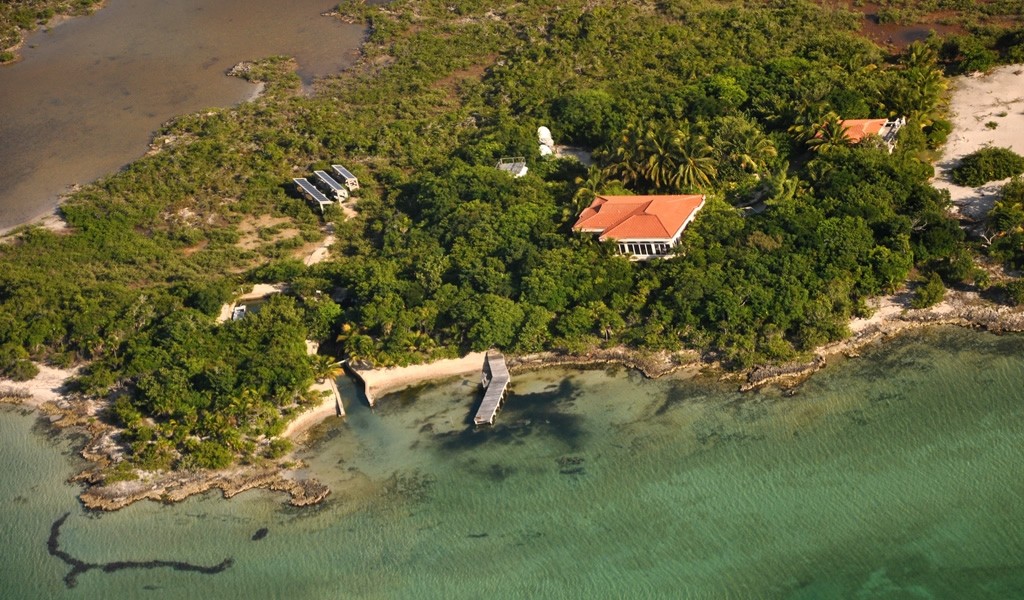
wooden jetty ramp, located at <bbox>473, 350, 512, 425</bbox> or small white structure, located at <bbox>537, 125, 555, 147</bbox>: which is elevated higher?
small white structure, located at <bbox>537, 125, 555, 147</bbox>

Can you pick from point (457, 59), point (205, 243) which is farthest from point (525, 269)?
point (457, 59)

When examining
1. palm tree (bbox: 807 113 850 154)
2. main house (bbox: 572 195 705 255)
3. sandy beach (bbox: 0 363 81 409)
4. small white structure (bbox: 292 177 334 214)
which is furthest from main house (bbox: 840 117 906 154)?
sandy beach (bbox: 0 363 81 409)

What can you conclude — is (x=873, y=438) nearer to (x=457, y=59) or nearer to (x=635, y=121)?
(x=635, y=121)

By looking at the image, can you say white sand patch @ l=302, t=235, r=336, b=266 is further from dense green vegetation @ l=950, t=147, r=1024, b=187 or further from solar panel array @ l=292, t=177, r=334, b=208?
dense green vegetation @ l=950, t=147, r=1024, b=187

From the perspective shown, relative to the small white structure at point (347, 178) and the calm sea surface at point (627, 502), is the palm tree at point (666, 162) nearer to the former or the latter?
the calm sea surface at point (627, 502)

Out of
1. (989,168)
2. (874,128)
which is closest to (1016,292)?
(989,168)

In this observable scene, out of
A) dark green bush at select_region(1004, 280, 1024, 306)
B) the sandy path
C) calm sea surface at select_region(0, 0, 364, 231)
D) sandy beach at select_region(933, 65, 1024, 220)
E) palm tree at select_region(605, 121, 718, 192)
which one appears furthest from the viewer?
calm sea surface at select_region(0, 0, 364, 231)
